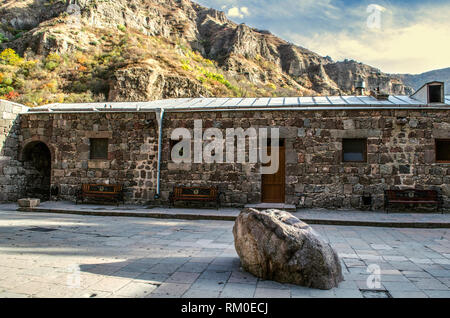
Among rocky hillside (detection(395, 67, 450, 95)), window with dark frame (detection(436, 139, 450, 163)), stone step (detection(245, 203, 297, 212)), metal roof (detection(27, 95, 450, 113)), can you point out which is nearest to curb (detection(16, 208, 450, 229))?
stone step (detection(245, 203, 297, 212))

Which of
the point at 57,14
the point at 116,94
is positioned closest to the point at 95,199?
the point at 116,94

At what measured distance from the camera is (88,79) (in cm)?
2692

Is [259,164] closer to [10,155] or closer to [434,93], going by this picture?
[434,93]

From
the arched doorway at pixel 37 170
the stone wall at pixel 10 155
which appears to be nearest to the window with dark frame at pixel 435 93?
the arched doorway at pixel 37 170

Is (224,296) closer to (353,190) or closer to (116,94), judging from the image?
(353,190)

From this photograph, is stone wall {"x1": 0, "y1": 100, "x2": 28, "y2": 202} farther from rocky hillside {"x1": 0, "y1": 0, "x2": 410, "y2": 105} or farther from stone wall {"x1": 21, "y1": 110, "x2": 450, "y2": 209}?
rocky hillside {"x1": 0, "y1": 0, "x2": 410, "y2": 105}

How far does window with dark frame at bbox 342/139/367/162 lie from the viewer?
9.89m

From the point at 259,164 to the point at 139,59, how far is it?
23.0 meters

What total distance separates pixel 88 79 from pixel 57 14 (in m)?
16.5

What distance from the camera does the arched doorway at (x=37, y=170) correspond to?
38.6 feet

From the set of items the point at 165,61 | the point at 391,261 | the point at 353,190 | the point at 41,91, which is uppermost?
the point at 165,61

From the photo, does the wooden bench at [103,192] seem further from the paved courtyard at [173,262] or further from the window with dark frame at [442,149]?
the window with dark frame at [442,149]

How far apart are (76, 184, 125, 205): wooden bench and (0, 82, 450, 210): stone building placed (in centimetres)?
32

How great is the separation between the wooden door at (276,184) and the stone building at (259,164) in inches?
1.3
